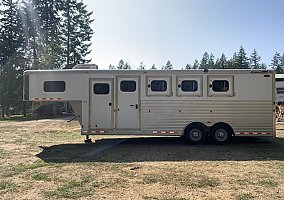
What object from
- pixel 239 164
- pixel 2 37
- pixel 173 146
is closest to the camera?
pixel 239 164

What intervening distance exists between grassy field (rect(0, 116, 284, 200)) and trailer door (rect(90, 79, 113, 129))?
918 millimetres

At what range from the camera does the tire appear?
12.5 m

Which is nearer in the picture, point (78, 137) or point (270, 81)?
point (270, 81)

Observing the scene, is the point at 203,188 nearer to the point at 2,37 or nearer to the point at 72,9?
the point at 2,37

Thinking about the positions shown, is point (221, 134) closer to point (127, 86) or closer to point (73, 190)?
point (127, 86)

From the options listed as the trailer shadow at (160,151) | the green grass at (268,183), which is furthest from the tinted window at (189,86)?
the green grass at (268,183)

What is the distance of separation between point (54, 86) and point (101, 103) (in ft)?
6.09

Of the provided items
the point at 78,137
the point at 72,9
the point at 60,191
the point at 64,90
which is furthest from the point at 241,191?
the point at 72,9

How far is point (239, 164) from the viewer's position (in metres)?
9.20

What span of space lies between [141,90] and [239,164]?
4748 mm

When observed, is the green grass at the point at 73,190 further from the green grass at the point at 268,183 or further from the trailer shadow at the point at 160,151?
the green grass at the point at 268,183

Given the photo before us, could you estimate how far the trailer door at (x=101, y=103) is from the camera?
41.3ft

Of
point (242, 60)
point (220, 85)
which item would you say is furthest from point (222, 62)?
point (220, 85)

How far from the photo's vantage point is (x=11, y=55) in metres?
36.4
